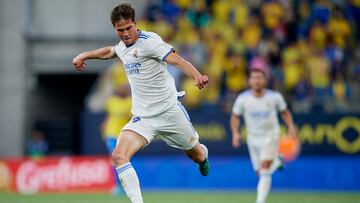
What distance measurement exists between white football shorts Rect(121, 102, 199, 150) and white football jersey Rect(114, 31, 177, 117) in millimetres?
87

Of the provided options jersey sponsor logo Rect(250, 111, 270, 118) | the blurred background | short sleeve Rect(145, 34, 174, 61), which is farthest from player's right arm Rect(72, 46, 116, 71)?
the blurred background

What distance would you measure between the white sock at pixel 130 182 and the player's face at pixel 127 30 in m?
1.49

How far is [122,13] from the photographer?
1023 cm

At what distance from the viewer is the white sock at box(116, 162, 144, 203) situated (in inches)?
402

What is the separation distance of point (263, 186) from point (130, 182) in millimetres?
4217

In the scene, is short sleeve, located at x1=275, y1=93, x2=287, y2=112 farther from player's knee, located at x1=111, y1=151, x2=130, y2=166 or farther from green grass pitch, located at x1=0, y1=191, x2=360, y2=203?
player's knee, located at x1=111, y1=151, x2=130, y2=166

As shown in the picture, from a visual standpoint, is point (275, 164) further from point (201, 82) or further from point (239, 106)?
point (201, 82)

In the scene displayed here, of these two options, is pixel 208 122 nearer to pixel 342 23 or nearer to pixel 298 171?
pixel 298 171

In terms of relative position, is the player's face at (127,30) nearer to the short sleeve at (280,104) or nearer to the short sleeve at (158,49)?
the short sleeve at (158,49)

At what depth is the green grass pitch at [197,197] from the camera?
1661 centimetres

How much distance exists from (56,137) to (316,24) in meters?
8.10

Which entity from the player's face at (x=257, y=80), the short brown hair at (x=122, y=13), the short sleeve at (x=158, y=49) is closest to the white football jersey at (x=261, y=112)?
the player's face at (x=257, y=80)

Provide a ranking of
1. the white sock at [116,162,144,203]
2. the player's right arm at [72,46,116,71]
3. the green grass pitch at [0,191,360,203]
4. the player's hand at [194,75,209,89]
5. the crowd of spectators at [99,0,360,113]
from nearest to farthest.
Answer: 1. the player's hand at [194,75,209,89]
2. the white sock at [116,162,144,203]
3. the player's right arm at [72,46,116,71]
4. the green grass pitch at [0,191,360,203]
5. the crowd of spectators at [99,0,360,113]

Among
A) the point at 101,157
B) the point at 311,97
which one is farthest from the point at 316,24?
the point at 101,157
